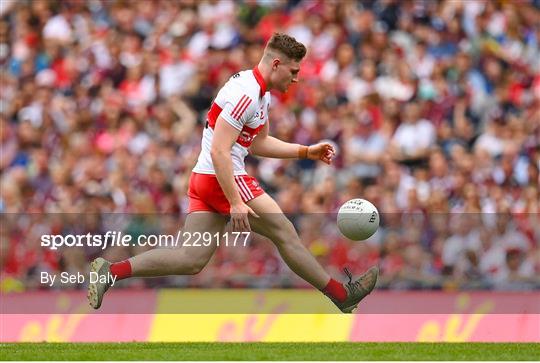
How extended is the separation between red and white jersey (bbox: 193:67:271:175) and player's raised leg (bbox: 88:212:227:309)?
15.2 inches

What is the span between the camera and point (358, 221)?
10.8 meters

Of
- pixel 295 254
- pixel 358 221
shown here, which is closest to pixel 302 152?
pixel 358 221

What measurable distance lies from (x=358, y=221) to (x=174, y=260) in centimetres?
161

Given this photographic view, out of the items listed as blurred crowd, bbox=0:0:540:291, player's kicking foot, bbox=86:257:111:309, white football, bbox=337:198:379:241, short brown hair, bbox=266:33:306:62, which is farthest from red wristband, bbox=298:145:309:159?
blurred crowd, bbox=0:0:540:291

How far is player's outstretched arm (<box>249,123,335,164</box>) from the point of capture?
10.7 meters

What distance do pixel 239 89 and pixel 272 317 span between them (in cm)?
241

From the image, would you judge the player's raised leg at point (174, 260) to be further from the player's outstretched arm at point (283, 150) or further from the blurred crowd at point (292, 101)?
the blurred crowd at point (292, 101)

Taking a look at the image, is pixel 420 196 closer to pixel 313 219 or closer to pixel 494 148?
pixel 494 148

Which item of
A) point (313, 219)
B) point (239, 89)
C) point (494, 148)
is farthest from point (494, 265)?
point (494, 148)

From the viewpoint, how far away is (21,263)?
11914 mm

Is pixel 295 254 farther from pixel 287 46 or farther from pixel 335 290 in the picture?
pixel 287 46

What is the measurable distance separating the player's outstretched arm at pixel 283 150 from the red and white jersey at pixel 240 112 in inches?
8.7

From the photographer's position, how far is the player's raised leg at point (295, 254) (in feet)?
33.6

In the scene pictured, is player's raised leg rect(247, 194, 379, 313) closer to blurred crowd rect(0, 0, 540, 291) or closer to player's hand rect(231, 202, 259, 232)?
player's hand rect(231, 202, 259, 232)
